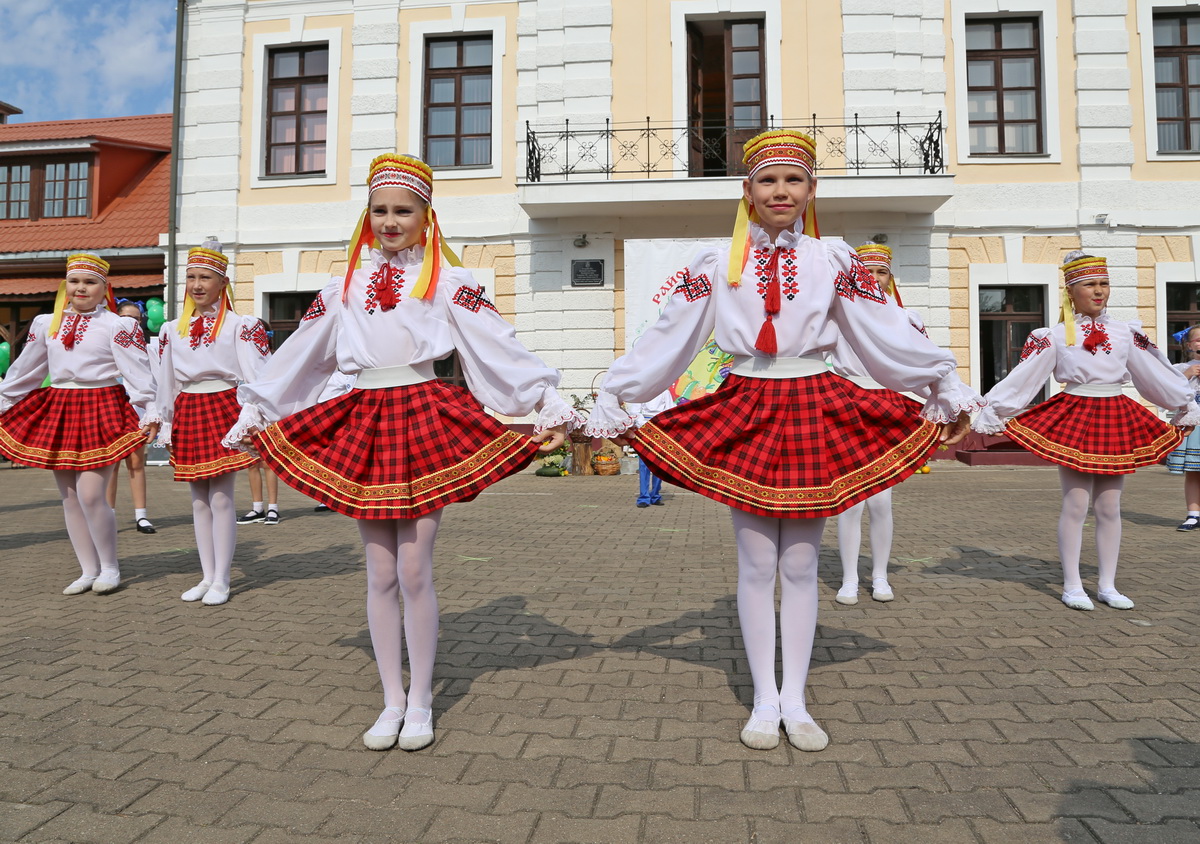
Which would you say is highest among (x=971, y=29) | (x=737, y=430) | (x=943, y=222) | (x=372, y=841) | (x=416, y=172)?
(x=971, y=29)

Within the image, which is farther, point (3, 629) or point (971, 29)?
point (971, 29)

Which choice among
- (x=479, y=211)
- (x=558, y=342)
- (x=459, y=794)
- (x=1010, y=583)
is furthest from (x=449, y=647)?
(x=479, y=211)

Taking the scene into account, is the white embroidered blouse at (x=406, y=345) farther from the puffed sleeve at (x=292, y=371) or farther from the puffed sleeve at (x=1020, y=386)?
the puffed sleeve at (x=1020, y=386)

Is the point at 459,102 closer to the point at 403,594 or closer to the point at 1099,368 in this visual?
the point at 1099,368

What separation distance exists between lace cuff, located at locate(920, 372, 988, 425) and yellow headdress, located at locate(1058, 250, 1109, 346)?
2.47m

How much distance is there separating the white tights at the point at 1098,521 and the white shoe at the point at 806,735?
2.85m

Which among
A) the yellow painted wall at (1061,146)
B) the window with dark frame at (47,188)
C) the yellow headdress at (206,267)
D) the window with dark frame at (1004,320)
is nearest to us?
the yellow headdress at (206,267)

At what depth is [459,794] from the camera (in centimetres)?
252

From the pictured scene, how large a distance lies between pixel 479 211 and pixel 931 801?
46.2 ft

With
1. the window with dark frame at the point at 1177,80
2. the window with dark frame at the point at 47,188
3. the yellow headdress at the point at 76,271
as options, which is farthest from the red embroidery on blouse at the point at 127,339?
the window with dark frame at the point at 1177,80

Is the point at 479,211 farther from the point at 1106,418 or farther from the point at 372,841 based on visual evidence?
the point at 372,841

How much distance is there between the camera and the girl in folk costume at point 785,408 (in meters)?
3.02

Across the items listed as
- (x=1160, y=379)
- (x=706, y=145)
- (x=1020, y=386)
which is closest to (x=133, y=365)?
(x=1020, y=386)

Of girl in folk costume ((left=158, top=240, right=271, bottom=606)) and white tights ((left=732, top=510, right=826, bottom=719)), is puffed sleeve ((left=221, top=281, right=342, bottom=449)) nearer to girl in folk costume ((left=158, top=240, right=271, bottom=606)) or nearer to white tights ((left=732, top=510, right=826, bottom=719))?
white tights ((left=732, top=510, right=826, bottom=719))
